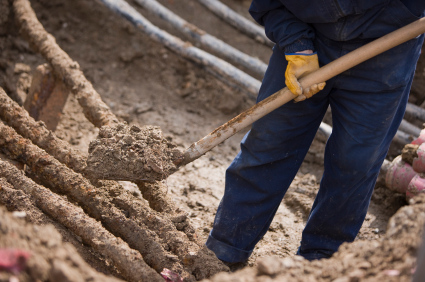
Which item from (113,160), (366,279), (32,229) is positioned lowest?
(32,229)

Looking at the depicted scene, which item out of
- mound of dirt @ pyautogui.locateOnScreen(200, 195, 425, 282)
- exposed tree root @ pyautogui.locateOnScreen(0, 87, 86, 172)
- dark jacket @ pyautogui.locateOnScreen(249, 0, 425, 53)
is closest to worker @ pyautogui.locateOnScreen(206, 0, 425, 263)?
dark jacket @ pyautogui.locateOnScreen(249, 0, 425, 53)

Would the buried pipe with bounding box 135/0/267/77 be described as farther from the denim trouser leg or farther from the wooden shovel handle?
the wooden shovel handle

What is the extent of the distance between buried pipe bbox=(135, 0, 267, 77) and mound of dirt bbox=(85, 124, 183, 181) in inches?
76.9

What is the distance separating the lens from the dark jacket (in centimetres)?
177

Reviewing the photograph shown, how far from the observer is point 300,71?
6.41 ft

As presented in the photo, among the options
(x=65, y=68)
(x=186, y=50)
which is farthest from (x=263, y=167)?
(x=186, y=50)

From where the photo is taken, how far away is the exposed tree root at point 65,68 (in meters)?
2.58

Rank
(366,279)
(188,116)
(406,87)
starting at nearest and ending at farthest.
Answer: (366,279), (406,87), (188,116)

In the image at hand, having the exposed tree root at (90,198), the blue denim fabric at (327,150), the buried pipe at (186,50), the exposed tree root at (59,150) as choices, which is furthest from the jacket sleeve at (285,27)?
the buried pipe at (186,50)

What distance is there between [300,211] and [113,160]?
5.30 ft

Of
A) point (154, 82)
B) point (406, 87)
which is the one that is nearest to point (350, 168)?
point (406, 87)

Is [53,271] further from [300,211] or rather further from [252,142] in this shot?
[300,211]

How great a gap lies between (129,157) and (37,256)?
80cm

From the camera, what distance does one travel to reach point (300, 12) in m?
1.88
